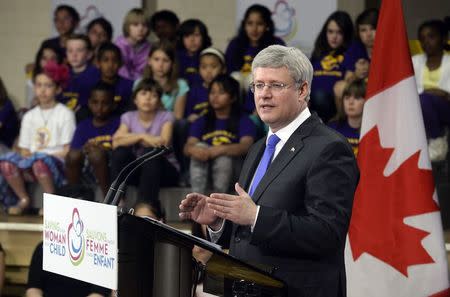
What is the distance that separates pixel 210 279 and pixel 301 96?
0.60m

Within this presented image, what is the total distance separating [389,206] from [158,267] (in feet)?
7.39

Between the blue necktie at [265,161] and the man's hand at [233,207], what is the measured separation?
284 millimetres

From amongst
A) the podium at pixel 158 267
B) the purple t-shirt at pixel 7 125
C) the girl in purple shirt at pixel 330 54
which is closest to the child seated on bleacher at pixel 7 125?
the purple t-shirt at pixel 7 125

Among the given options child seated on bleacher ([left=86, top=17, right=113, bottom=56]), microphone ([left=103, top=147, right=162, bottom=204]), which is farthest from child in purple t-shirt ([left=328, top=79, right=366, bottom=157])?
microphone ([left=103, top=147, right=162, bottom=204])

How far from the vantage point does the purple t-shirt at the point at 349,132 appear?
20.4ft

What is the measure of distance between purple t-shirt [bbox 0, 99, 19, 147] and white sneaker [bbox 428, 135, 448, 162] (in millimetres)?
3179

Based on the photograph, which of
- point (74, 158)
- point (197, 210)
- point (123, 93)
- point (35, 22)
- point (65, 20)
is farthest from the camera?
point (35, 22)

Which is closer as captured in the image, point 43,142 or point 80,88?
point 43,142

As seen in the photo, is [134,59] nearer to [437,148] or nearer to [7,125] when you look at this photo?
[7,125]

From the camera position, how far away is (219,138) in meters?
6.47

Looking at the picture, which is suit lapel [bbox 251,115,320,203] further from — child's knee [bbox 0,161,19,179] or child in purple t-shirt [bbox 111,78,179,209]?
child's knee [bbox 0,161,19,179]

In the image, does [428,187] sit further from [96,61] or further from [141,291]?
[96,61]

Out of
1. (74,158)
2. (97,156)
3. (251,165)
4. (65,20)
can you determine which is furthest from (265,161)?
(65,20)

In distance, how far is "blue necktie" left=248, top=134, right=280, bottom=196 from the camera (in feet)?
9.70
